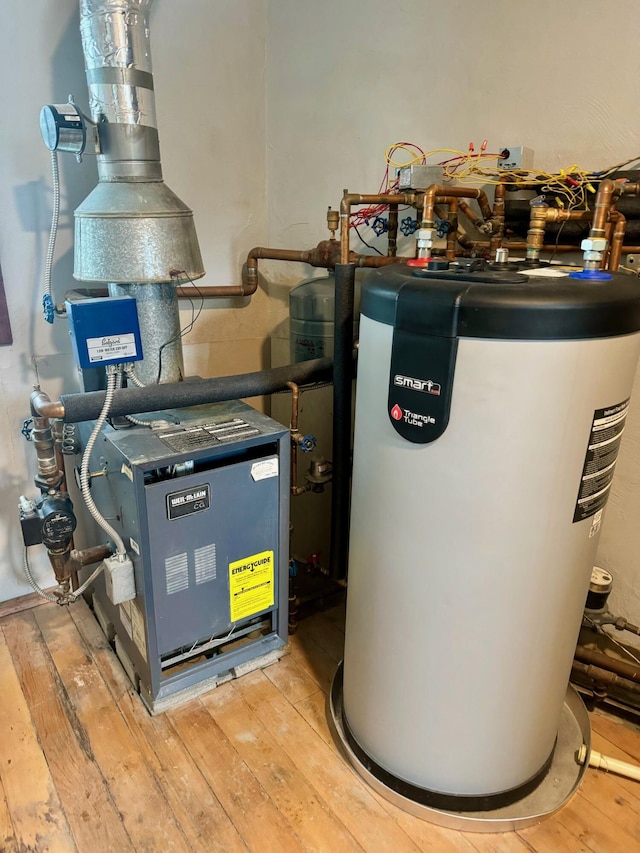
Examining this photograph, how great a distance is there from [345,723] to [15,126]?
6.08ft

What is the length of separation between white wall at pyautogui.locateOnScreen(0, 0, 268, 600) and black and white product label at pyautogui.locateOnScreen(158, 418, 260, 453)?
62 cm

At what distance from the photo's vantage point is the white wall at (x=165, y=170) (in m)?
1.59

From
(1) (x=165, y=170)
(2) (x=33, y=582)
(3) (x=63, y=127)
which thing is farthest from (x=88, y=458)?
(1) (x=165, y=170)

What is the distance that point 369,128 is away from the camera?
5.90 feet

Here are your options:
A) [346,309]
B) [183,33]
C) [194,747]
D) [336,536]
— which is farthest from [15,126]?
[194,747]

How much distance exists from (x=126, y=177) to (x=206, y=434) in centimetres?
69

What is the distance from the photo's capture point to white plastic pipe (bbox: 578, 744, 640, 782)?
1.33 m

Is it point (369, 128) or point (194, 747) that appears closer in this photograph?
point (194, 747)

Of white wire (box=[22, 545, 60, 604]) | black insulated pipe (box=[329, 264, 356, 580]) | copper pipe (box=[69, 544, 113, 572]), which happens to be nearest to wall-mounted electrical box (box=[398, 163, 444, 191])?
black insulated pipe (box=[329, 264, 356, 580])

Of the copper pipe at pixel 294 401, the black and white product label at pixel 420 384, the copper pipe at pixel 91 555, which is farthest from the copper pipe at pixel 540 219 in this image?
the copper pipe at pixel 91 555

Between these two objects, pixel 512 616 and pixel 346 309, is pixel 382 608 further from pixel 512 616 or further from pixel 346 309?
pixel 346 309

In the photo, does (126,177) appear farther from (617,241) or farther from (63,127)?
(617,241)

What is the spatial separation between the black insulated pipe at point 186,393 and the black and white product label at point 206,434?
7 cm

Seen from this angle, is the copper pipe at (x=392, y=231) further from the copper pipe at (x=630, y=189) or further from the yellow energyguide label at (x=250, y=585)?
the yellow energyguide label at (x=250, y=585)
